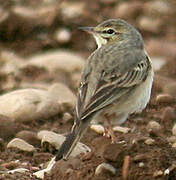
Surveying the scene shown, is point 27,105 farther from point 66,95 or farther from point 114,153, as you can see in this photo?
point 114,153

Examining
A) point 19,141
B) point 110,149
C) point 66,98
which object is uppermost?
point 110,149

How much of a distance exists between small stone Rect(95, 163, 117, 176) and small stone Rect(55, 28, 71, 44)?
21.6 ft

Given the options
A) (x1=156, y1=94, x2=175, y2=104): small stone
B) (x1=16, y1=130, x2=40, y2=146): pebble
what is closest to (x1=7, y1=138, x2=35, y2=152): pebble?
(x1=16, y1=130, x2=40, y2=146): pebble

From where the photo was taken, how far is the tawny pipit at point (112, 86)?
244 inches

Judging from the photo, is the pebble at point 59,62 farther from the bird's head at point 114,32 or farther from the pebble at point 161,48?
the bird's head at point 114,32

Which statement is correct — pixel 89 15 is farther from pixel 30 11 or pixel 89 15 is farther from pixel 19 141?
pixel 19 141

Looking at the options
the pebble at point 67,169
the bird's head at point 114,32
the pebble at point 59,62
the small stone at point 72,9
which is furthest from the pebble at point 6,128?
the small stone at point 72,9

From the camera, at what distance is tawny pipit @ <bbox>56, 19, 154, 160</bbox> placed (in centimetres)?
620

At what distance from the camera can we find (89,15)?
13297 mm

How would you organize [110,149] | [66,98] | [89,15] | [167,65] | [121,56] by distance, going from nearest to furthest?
[110,149], [121,56], [66,98], [167,65], [89,15]

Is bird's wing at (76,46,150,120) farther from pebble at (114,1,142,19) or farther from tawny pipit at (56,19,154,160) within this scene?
pebble at (114,1,142,19)

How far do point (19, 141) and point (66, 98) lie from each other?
190 cm

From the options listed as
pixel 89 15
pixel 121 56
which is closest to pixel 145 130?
pixel 121 56

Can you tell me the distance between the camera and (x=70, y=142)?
19.6 ft
